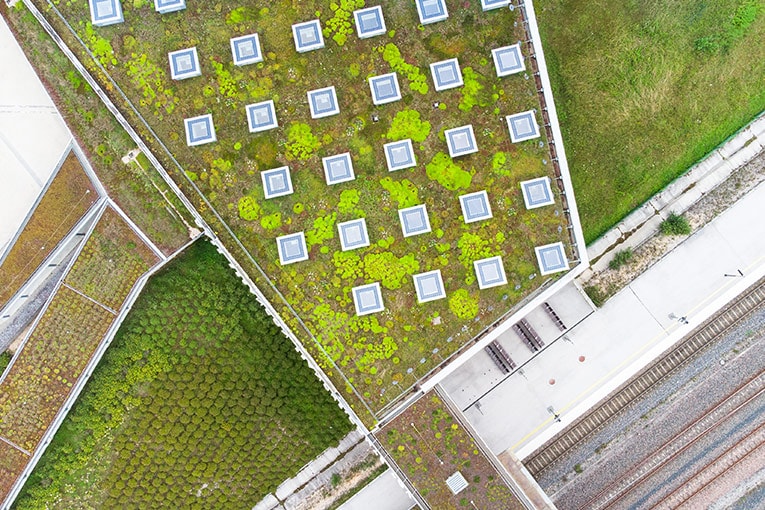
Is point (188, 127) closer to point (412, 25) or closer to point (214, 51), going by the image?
point (214, 51)

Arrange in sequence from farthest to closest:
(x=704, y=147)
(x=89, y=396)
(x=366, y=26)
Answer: (x=704, y=147) < (x=89, y=396) < (x=366, y=26)

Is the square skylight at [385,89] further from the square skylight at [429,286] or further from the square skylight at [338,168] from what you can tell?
the square skylight at [429,286]

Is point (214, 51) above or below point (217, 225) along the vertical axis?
above

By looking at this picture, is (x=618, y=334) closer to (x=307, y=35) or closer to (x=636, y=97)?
(x=636, y=97)

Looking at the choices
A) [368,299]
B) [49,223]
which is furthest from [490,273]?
[49,223]

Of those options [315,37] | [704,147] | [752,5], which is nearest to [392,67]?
[315,37]
